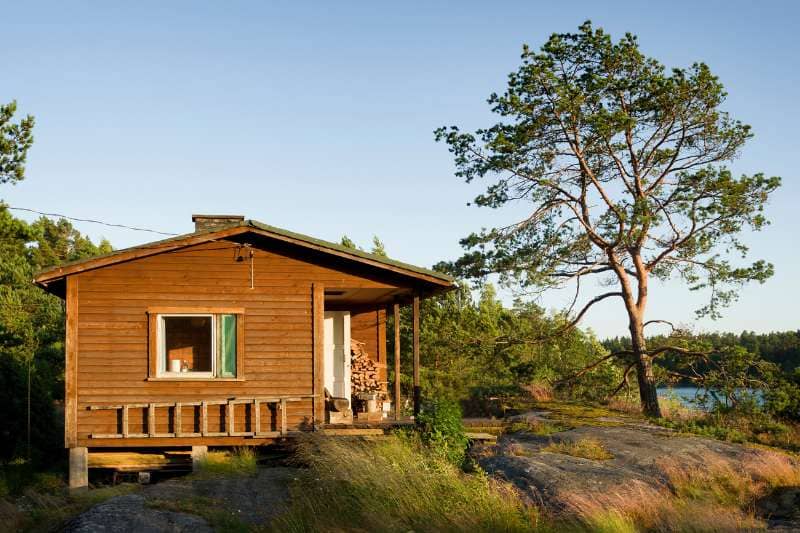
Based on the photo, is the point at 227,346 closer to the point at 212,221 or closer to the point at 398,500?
the point at 212,221

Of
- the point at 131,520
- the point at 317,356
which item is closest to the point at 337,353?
the point at 317,356

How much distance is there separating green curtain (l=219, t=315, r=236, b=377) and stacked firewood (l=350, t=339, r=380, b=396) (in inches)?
156

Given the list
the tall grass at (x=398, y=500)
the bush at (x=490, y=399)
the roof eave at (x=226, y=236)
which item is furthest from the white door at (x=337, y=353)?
the tall grass at (x=398, y=500)

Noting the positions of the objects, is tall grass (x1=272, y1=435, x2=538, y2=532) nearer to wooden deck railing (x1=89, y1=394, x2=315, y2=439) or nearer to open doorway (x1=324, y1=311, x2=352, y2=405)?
wooden deck railing (x1=89, y1=394, x2=315, y2=439)

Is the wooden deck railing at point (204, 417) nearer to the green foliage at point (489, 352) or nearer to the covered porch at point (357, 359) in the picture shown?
the covered porch at point (357, 359)

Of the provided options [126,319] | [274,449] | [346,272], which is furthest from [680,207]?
[126,319]

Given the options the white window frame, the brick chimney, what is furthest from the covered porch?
the brick chimney

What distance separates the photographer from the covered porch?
15625 mm

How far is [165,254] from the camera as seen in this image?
50.6 feet

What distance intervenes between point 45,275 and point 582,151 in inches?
514

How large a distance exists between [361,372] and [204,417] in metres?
4.69

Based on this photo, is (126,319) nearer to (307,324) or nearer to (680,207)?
(307,324)

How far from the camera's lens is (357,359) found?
63.0 feet

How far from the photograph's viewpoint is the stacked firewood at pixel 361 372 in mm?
18953
